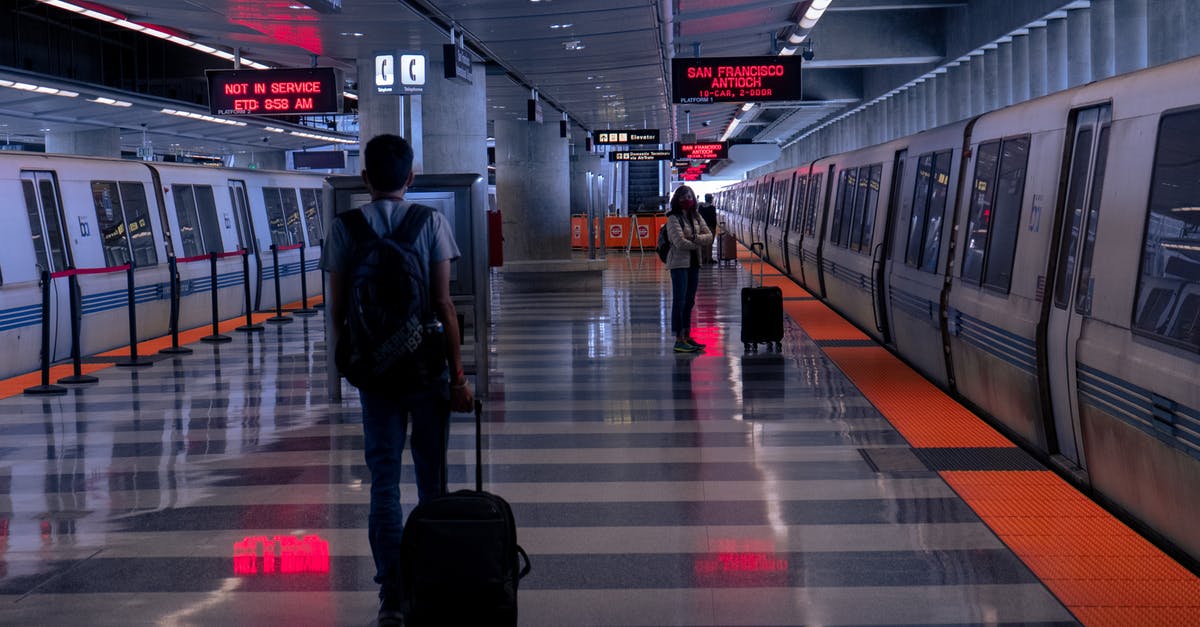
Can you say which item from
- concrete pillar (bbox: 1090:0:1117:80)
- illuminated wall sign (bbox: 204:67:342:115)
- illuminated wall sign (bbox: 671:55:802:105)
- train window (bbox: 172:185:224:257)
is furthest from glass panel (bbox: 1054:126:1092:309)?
train window (bbox: 172:185:224:257)

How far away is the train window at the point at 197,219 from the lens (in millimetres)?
18234

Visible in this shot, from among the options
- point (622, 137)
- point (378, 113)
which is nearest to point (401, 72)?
point (378, 113)

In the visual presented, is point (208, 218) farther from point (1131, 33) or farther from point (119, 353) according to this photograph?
point (1131, 33)

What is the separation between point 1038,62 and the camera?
70.9 feet

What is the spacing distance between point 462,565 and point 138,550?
2.55 m

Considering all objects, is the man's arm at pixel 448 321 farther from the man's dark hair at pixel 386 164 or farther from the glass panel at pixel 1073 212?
the glass panel at pixel 1073 212

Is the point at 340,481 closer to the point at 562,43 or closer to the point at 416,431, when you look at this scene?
the point at 416,431

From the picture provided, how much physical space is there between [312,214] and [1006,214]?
1836 centimetres

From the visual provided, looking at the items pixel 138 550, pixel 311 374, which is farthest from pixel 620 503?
pixel 311 374

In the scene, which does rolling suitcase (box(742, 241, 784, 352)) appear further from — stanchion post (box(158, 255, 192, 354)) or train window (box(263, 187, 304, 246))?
train window (box(263, 187, 304, 246))

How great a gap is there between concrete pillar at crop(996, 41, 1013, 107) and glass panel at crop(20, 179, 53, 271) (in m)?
17.1

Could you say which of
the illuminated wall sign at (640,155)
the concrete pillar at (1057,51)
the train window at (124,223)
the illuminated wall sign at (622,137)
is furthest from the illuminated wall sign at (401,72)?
the illuminated wall sign at (640,155)

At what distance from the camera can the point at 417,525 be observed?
4.52 metres

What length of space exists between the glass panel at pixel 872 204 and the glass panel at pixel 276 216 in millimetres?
10635
